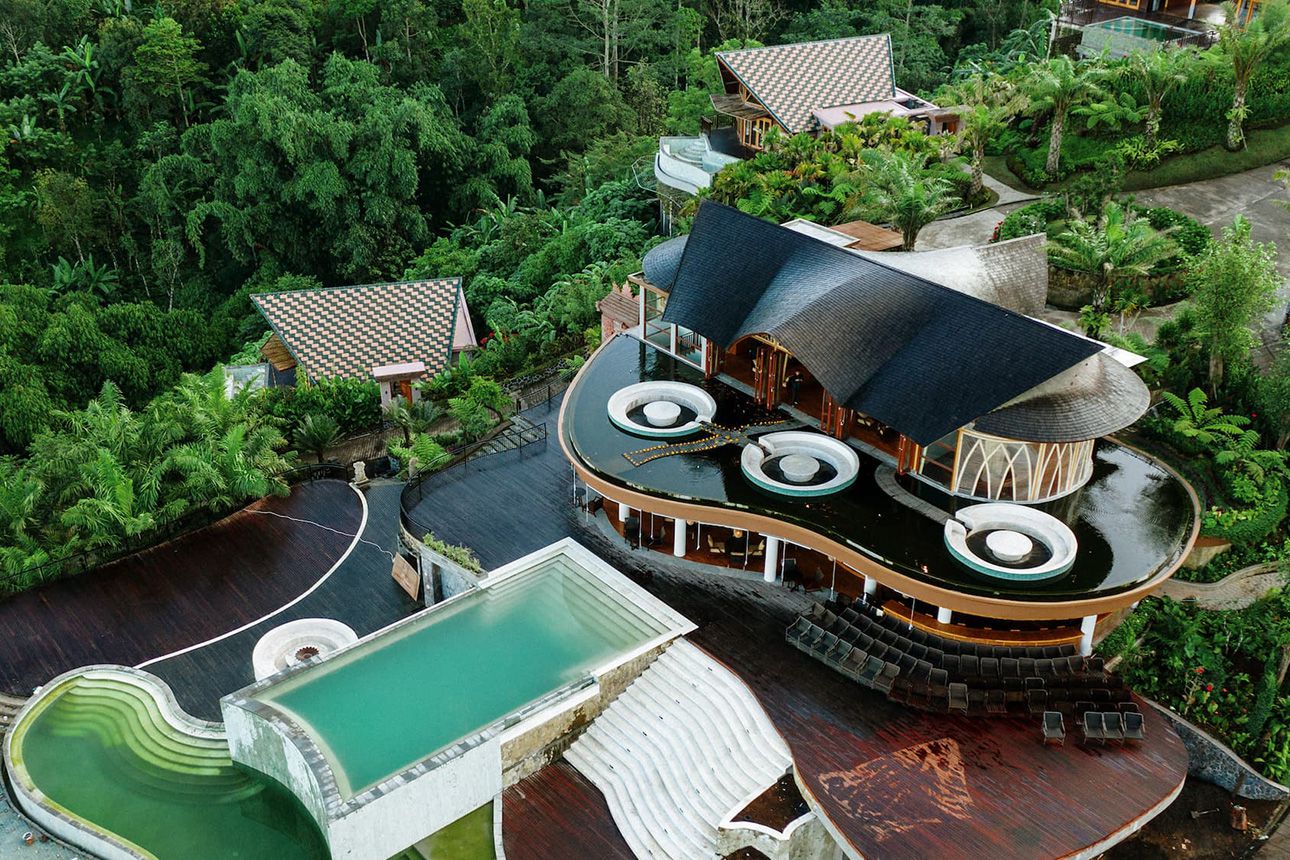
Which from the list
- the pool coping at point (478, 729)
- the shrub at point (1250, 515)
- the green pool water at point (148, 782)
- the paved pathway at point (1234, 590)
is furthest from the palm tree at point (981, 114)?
the green pool water at point (148, 782)

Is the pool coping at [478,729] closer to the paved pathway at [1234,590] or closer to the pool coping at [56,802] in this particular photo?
the pool coping at [56,802]

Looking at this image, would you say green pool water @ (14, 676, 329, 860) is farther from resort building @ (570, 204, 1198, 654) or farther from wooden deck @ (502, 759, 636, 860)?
resort building @ (570, 204, 1198, 654)

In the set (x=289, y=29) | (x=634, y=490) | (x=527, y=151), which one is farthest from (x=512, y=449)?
(x=289, y=29)

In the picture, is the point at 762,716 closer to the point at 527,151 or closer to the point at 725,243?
the point at 725,243

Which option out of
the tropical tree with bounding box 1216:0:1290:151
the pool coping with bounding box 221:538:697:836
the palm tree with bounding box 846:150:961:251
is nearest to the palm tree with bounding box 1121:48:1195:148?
the tropical tree with bounding box 1216:0:1290:151

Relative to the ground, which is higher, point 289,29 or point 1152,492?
point 289,29
